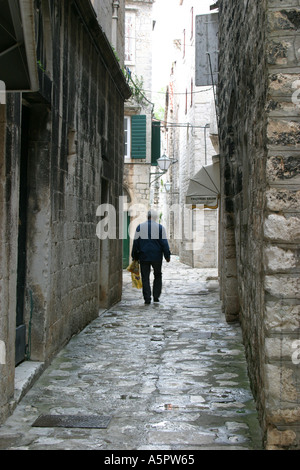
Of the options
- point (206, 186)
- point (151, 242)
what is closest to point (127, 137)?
point (206, 186)

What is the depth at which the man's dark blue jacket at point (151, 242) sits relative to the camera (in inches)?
412

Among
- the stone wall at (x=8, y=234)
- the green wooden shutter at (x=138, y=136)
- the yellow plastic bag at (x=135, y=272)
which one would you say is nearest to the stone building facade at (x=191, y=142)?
the green wooden shutter at (x=138, y=136)

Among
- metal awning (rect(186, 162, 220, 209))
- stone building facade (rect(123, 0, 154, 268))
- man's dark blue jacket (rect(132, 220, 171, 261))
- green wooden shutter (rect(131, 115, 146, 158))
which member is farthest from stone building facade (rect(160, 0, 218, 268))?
man's dark blue jacket (rect(132, 220, 171, 261))

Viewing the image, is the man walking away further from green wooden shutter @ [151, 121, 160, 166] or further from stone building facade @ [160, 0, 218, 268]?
green wooden shutter @ [151, 121, 160, 166]

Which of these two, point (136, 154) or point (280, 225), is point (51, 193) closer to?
point (280, 225)

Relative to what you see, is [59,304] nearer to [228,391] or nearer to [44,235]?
[44,235]

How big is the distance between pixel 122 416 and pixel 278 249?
175 centimetres

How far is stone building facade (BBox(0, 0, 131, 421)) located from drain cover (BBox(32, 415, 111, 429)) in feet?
0.94

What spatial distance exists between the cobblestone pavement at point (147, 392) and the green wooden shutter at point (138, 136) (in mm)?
12025

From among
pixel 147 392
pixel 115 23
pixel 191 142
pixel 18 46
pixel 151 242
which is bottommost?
pixel 147 392

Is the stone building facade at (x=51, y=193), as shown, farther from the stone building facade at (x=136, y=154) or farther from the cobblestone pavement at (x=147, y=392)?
the stone building facade at (x=136, y=154)

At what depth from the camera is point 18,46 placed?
3311mm

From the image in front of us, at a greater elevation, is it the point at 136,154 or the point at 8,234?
the point at 136,154

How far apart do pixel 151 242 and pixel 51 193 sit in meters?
4.97
